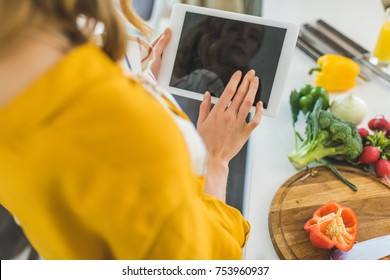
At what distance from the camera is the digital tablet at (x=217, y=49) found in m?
0.86

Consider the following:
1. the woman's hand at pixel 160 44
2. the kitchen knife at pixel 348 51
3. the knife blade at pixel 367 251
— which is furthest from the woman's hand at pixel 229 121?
the kitchen knife at pixel 348 51

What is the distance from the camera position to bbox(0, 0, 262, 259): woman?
1.17 ft

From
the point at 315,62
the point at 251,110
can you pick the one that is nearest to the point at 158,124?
the point at 251,110

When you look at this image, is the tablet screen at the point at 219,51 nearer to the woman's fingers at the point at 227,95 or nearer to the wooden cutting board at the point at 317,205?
the woman's fingers at the point at 227,95

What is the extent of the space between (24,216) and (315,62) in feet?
3.37

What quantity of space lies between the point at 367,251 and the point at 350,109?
393 mm

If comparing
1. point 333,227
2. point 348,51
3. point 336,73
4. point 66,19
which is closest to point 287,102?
point 336,73

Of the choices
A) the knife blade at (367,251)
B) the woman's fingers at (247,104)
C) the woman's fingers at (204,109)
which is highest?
the woman's fingers at (247,104)

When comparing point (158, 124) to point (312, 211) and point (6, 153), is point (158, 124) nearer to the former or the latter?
point (6, 153)

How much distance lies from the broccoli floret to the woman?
61 centimetres

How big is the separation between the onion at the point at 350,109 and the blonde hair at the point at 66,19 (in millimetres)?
755

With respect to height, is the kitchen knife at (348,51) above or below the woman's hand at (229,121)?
above

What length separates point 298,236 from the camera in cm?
85

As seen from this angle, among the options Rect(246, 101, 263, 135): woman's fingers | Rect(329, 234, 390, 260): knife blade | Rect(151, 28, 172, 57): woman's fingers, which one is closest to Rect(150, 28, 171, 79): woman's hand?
Rect(151, 28, 172, 57): woman's fingers
